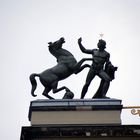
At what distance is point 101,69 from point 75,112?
8.19 feet

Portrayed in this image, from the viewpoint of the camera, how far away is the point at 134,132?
1981 centimetres

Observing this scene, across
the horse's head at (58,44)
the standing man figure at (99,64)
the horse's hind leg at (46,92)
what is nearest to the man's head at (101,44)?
the standing man figure at (99,64)

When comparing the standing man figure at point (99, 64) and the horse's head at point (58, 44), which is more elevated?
the horse's head at point (58, 44)

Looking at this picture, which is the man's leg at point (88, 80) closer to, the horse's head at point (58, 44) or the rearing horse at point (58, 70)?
the rearing horse at point (58, 70)

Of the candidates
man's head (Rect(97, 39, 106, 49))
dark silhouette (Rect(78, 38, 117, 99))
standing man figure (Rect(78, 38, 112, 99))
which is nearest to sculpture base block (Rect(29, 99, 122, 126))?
dark silhouette (Rect(78, 38, 117, 99))

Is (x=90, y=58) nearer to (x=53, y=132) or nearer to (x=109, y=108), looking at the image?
(x=109, y=108)

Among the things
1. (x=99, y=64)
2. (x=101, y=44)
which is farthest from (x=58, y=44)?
(x=99, y=64)

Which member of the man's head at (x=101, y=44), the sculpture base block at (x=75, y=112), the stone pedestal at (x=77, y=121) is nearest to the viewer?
the stone pedestal at (x=77, y=121)

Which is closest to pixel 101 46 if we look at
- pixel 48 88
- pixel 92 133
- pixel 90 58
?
pixel 90 58

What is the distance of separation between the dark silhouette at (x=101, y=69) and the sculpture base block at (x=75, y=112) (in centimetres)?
101

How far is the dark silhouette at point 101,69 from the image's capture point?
22.0m

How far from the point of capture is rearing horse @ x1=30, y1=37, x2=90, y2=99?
21.9 m

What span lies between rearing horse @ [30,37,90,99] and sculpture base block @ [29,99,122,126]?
3.39ft

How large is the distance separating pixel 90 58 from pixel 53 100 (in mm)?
2753
